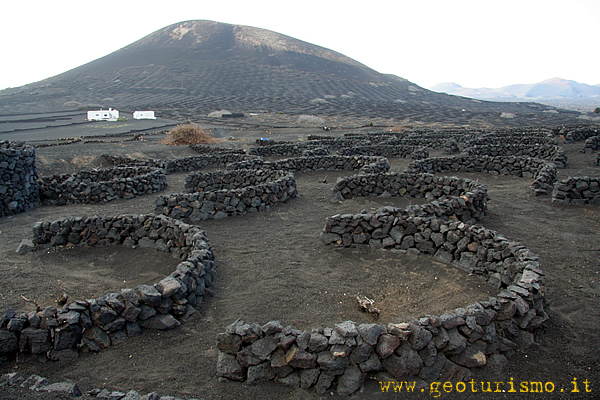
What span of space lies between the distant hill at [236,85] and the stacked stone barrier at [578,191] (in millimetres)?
49076

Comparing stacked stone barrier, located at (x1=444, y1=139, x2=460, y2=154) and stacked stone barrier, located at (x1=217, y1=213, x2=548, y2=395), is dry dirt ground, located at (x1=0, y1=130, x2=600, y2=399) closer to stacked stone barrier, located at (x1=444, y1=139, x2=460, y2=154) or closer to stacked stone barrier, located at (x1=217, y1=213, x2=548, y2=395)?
stacked stone barrier, located at (x1=217, y1=213, x2=548, y2=395)

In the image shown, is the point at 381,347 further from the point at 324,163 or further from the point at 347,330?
the point at 324,163

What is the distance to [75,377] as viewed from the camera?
481 cm

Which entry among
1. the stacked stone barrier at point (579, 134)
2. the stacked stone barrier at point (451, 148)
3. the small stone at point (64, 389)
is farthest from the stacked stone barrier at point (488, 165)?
the small stone at point (64, 389)

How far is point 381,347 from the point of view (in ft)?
14.6

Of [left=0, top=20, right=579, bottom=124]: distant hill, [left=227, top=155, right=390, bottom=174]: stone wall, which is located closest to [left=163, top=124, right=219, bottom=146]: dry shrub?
[left=227, top=155, right=390, bottom=174]: stone wall

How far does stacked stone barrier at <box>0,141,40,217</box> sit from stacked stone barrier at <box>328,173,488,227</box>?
1002 centimetres

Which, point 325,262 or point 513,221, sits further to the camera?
point 513,221

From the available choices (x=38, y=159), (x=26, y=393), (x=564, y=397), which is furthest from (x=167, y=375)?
(x=38, y=159)

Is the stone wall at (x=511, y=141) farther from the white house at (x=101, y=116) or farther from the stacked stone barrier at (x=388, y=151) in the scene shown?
the white house at (x=101, y=116)

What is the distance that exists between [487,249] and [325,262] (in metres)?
2.93

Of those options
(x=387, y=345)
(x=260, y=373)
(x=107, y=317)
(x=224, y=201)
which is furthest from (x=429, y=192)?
(x=107, y=317)

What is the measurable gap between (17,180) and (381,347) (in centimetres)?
1317

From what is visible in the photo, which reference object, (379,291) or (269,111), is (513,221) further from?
(269,111)
